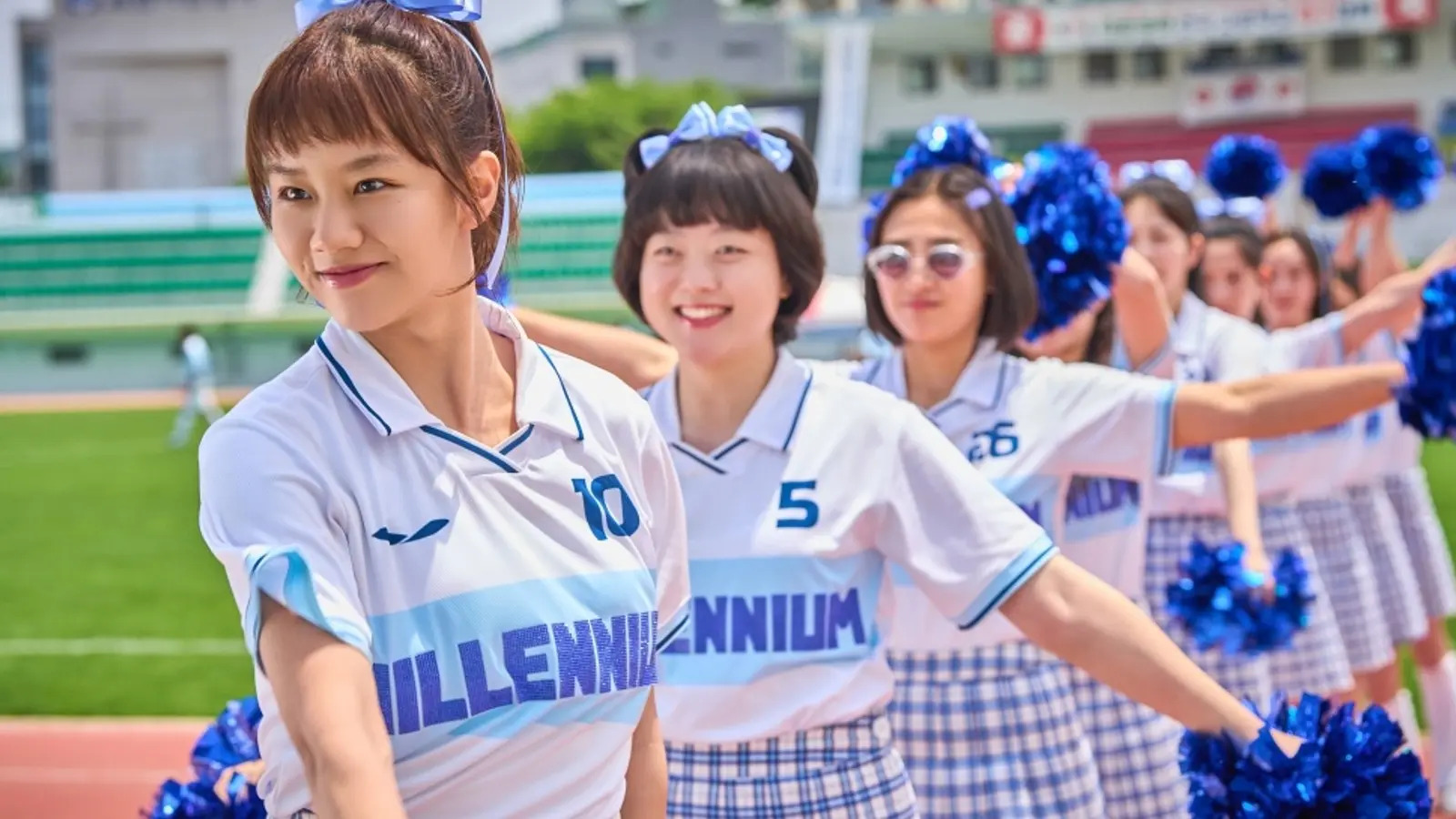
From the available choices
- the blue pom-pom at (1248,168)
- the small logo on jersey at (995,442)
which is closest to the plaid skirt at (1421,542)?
the blue pom-pom at (1248,168)

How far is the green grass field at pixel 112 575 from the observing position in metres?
8.10

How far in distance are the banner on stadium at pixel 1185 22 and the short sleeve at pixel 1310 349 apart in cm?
3991

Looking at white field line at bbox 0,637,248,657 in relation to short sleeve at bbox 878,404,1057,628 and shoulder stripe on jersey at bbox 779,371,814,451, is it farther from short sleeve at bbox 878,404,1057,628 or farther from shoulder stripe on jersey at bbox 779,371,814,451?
short sleeve at bbox 878,404,1057,628

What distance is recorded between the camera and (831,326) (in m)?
23.0

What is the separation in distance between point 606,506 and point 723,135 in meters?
1.14

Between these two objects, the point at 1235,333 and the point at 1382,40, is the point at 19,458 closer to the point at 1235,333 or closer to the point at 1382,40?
the point at 1235,333

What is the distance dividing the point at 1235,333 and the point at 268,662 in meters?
3.94

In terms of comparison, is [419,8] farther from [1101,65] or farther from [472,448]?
[1101,65]

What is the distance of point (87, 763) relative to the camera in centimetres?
656

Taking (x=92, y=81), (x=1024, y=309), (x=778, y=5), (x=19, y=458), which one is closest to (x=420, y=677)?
(x=1024, y=309)

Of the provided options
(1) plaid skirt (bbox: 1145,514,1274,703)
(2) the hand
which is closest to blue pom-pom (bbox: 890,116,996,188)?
(1) plaid skirt (bbox: 1145,514,1274,703)

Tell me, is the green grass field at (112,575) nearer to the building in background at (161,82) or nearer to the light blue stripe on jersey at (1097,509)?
the light blue stripe on jersey at (1097,509)

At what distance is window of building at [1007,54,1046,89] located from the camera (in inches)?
1841

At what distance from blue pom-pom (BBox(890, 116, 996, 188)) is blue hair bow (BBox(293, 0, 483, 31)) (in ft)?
5.56
